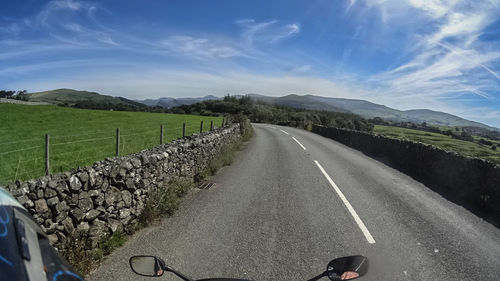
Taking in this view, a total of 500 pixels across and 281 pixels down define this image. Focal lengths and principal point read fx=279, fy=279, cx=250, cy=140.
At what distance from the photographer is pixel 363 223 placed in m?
5.74

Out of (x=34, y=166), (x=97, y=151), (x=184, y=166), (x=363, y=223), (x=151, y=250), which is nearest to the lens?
(x=151, y=250)

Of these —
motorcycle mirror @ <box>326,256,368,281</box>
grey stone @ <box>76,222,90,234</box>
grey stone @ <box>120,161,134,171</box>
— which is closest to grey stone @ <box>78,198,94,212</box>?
grey stone @ <box>76,222,90,234</box>

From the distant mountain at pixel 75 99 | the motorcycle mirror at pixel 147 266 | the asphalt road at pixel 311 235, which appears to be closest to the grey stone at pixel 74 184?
the asphalt road at pixel 311 235

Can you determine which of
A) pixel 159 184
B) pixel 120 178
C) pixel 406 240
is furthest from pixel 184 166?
pixel 406 240

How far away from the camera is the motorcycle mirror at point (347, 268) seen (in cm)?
212

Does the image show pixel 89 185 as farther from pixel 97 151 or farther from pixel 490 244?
pixel 97 151

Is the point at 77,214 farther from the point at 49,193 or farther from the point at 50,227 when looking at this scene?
the point at 49,193

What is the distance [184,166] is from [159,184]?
5.96 feet

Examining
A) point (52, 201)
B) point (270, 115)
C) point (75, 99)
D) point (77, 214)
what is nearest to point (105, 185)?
point (77, 214)

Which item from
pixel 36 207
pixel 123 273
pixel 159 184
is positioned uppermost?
pixel 36 207

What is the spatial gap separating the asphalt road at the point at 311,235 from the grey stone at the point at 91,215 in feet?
2.25

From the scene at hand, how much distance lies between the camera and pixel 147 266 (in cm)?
228

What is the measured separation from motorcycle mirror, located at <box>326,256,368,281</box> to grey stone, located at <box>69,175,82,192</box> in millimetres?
3814

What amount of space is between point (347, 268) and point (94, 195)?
13.4ft
